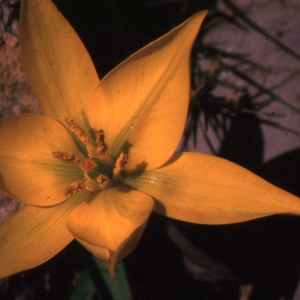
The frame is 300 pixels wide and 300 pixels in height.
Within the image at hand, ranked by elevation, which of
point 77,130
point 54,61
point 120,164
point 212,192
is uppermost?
point 54,61

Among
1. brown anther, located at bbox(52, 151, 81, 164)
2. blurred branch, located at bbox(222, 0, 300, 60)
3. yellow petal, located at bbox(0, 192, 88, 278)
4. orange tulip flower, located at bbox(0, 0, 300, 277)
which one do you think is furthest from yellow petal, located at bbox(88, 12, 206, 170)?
blurred branch, located at bbox(222, 0, 300, 60)

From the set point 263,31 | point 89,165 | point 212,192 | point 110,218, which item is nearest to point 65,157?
point 89,165

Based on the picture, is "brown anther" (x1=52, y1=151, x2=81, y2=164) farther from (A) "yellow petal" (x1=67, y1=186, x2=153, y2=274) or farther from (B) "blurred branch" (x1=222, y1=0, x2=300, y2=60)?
(B) "blurred branch" (x1=222, y1=0, x2=300, y2=60)

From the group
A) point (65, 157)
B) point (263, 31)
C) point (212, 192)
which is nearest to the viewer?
point (212, 192)

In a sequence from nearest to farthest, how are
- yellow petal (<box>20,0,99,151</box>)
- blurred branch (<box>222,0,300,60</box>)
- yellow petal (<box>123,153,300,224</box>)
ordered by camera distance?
yellow petal (<box>123,153,300,224</box>)
yellow petal (<box>20,0,99,151</box>)
blurred branch (<box>222,0,300,60</box>)

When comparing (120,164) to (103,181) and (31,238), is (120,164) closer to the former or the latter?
(103,181)

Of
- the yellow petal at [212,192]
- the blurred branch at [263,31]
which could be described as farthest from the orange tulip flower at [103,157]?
the blurred branch at [263,31]
